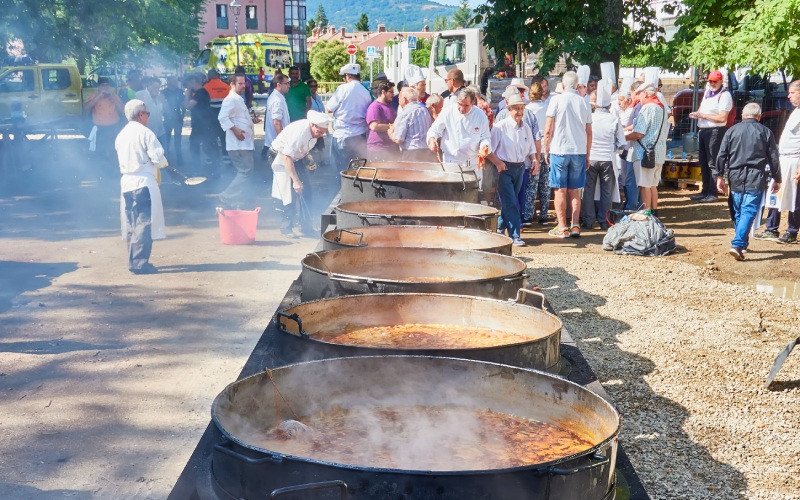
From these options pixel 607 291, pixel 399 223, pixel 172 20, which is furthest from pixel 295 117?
pixel 172 20

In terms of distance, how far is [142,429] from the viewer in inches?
202

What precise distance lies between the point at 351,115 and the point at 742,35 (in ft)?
19.6

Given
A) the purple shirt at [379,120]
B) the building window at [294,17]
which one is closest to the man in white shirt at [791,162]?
the purple shirt at [379,120]

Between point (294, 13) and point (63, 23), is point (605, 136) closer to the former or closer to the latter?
point (63, 23)

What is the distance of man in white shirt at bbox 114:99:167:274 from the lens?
891cm

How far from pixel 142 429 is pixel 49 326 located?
256 cm

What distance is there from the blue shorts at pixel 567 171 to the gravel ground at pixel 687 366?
115 centimetres

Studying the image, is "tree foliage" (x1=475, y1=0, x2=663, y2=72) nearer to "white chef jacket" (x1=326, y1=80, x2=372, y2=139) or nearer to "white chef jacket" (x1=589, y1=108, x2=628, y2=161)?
"white chef jacket" (x1=589, y1=108, x2=628, y2=161)

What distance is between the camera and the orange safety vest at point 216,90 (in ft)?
55.2

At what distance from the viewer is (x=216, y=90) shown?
667 inches

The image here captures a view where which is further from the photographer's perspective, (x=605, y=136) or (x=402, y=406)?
(x=605, y=136)

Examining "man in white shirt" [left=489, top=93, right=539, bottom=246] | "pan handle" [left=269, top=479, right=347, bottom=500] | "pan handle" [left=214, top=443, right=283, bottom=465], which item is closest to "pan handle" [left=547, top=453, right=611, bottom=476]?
"pan handle" [left=269, top=479, right=347, bottom=500]

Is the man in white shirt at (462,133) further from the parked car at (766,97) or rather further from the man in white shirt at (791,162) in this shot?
the parked car at (766,97)

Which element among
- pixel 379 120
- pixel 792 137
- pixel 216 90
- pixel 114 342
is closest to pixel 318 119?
pixel 379 120
